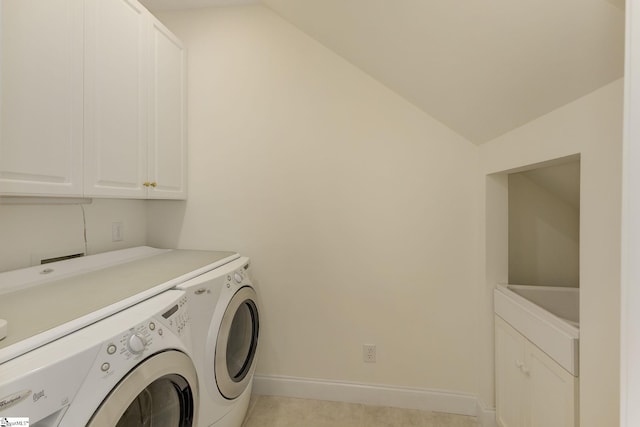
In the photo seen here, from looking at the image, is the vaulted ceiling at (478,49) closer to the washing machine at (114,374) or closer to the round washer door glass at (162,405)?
the washing machine at (114,374)

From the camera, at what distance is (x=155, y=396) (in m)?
1.00

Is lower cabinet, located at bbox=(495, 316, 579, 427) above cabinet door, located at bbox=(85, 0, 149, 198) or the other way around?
the other way around

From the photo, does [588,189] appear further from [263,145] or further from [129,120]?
[129,120]

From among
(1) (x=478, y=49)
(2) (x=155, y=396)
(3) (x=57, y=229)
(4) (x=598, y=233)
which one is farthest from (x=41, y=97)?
(4) (x=598, y=233)

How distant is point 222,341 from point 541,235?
206cm

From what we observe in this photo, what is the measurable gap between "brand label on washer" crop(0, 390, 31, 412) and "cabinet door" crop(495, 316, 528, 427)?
5.78 feet

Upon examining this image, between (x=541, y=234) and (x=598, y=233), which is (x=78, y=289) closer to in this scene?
(x=598, y=233)

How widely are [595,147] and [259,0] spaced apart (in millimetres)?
2080

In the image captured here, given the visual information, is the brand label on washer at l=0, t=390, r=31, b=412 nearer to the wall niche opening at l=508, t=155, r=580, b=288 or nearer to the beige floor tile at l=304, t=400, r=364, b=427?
the beige floor tile at l=304, t=400, r=364, b=427

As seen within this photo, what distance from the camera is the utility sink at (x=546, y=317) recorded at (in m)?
1.03

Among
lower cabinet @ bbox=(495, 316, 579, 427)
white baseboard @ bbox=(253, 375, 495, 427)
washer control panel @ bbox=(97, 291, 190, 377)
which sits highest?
washer control panel @ bbox=(97, 291, 190, 377)

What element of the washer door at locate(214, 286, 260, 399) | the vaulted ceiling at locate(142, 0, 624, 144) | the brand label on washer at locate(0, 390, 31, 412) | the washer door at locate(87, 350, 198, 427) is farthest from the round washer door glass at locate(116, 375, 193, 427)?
the vaulted ceiling at locate(142, 0, 624, 144)

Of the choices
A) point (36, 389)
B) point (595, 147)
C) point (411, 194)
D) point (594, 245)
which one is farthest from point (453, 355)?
point (36, 389)

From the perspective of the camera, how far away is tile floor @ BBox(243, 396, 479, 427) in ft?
5.75
